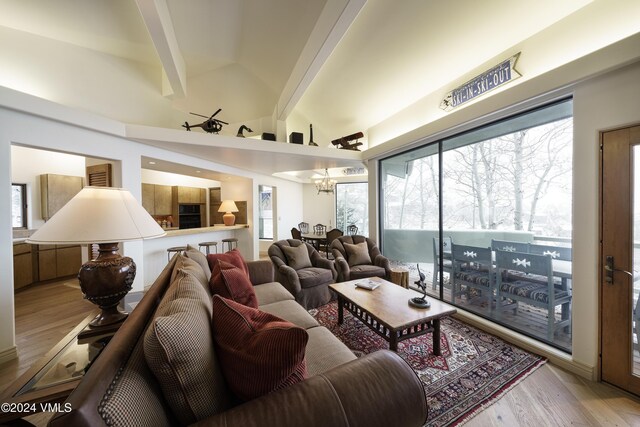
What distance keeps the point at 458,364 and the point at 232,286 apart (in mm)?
2041

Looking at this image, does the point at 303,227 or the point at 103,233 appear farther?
the point at 303,227

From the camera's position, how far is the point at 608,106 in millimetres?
1762

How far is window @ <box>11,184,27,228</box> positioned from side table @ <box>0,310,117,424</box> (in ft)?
16.1

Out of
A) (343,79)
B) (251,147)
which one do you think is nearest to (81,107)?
(251,147)

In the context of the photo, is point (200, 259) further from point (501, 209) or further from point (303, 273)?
point (501, 209)

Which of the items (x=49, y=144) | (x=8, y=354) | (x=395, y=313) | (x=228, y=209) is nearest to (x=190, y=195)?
(x=228, y=209)

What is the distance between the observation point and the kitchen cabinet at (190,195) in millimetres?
6547

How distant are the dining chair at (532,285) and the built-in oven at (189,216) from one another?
7.32m

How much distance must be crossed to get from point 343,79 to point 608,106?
10.5 ft

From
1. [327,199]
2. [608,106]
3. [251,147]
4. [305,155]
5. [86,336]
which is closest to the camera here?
[86,336]

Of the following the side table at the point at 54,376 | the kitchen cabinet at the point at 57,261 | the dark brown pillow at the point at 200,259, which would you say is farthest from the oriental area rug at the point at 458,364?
the kitchen cabinet at the point at 57,261

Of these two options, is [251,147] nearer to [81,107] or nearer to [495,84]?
[81,107]

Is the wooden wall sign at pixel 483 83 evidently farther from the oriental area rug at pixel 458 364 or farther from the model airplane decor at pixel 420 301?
the oriental area rug at pixel 458 364

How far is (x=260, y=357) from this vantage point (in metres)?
0.83
